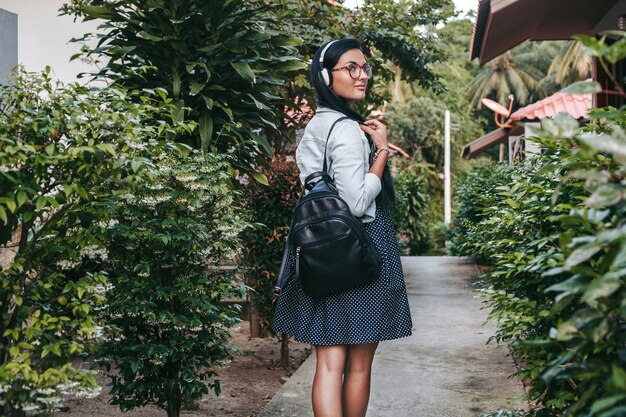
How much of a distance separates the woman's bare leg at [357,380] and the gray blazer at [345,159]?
0.55m

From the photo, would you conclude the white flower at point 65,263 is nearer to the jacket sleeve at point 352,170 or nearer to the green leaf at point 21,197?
the green leaf at point 21,197

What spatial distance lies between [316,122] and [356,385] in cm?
114

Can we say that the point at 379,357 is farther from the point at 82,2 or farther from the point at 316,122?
the point at 82,2

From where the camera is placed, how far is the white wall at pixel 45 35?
7.93 metres

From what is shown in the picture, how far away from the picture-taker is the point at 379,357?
234 inches

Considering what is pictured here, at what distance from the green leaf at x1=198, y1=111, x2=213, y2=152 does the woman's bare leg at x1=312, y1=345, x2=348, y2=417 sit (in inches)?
71.5

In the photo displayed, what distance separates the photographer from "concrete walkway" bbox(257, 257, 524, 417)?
4570mm

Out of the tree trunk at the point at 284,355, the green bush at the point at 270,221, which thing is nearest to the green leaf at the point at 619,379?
the green bush at the point at 270,221

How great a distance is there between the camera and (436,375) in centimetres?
541

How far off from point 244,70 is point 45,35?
410 cm

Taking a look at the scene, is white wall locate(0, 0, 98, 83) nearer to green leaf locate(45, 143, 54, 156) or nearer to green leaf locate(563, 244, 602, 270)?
green leaf locate(45, 143, 54, 156)

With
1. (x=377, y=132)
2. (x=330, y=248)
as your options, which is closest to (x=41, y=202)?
(x=330, y=248)

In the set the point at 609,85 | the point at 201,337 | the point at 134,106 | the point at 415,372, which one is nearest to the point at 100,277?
the point at 134,106

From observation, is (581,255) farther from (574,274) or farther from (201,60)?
(201,60)
